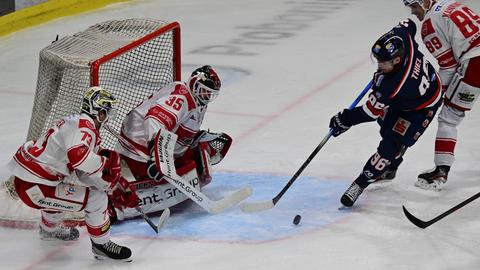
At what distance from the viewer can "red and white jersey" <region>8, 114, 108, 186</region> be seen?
140 inches

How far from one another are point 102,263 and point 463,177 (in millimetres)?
1833

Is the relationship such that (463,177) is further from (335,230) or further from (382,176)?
(335,230)

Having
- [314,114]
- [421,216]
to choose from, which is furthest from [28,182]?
[314,114]

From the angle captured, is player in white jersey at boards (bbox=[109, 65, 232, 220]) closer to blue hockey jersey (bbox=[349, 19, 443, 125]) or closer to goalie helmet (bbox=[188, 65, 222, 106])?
goalie helmet (bbox=[188, 65, 222, 106])

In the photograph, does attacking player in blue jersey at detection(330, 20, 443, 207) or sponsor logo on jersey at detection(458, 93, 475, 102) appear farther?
sponsor logo on jersey at detection(458, 93, 475, 102)

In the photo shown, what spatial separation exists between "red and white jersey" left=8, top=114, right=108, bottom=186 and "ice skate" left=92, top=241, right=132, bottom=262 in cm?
23

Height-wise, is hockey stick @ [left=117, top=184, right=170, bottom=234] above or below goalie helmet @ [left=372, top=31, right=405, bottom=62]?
below

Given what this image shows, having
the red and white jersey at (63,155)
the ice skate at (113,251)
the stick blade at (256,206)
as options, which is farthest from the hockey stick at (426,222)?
the red and white jersey at (63,155)

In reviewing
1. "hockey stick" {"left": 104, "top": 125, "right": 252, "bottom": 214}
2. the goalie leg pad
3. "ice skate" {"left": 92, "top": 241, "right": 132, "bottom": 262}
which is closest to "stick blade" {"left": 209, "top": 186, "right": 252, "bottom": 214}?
"hockey stick" {"left": 104, "top": 125, "right": 252, "bottom": 214}

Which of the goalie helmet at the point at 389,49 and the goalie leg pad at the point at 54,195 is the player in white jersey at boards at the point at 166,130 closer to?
the goalie leg pad at the point at 54,195

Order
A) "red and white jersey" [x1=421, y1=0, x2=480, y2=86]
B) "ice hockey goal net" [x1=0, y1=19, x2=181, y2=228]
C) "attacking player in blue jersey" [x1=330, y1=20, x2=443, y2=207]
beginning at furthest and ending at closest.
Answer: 1. "red and white jersey" [x1=421, y1=0, x2=480, y2=86]
2. "ice hockey goal net" [x1=0, y1=19, x2=181, y2=228]
3. "attacking player in blue jersey" [x1=330, y1=20, x2=443, y2=207]

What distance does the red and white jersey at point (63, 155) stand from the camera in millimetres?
3551

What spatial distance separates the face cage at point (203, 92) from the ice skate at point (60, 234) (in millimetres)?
753

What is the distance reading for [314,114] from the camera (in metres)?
5.78
